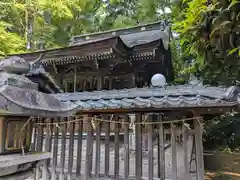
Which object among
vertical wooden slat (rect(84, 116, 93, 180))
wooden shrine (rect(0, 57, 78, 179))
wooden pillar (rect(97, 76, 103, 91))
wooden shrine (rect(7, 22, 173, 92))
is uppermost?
wooden shrine (rect(7, 22, 173, 92))

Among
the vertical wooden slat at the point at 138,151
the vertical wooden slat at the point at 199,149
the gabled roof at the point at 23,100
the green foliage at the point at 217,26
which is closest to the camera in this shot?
the gabled roof at the point at 23,100

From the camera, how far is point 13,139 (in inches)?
104

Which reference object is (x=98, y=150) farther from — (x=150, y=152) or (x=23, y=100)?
(x=23, y=100)

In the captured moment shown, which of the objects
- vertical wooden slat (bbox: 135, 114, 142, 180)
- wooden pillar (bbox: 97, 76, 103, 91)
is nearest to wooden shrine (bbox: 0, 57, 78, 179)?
vertical wooden slat (bbox: 135, 114, 142, 180)

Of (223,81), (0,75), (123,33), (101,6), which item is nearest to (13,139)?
(0,75)

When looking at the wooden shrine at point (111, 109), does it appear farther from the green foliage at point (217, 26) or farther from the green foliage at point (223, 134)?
the green foliage at point (223, 134)

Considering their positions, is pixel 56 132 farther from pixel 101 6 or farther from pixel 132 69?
pixel 101 6

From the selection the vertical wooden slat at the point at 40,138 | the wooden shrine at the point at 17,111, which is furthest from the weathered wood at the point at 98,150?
the wooden shrine at the point at 17,111

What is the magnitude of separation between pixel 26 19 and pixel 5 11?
54.3 inches

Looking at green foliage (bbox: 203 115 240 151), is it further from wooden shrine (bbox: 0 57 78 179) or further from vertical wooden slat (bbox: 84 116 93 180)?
wooden shrine (bbox: 0 57 78 179)

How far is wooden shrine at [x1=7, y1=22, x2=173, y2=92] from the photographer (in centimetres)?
679

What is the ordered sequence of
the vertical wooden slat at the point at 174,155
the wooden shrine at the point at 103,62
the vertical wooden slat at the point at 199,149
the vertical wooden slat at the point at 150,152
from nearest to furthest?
the vertical wooden slat at the point at 199,149 < the vertical wooden slat at the point at 174,155 < the vertical wooden slat at the point at 150,152 < the wooden shrine at the point at 103,62

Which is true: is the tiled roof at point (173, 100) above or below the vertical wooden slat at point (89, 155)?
above

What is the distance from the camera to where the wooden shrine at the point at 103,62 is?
6793 mm
